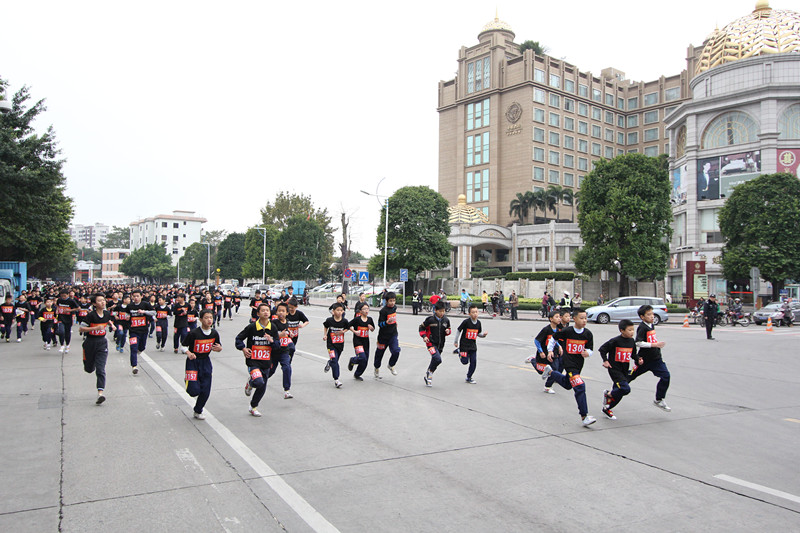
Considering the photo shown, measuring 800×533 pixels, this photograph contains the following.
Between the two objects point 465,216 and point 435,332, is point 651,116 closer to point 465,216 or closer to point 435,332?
point 465,216

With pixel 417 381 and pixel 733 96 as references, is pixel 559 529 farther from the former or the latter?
pixel 733 96

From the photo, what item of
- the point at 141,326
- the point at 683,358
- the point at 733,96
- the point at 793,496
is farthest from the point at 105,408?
the point at 733,96

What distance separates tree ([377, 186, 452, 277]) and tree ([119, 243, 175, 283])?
6955 cm

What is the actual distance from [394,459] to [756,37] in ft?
195

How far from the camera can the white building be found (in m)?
129

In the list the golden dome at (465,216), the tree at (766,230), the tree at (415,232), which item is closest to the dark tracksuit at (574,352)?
the tree at (766,230)

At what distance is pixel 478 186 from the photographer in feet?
279

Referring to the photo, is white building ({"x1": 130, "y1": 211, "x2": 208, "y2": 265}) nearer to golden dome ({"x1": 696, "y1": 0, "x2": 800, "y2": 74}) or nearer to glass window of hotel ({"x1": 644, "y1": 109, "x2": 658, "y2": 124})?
glass window of hotel ({"x1": 644, "y1": 109, "x2": 658, "y2": 124})

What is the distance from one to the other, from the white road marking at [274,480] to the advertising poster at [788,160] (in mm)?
53052

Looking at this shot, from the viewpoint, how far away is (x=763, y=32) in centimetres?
5072

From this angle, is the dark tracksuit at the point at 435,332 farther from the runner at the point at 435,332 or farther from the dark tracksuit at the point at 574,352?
the dark tracksuit at the point at 574,352

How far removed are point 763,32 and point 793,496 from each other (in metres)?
58.9

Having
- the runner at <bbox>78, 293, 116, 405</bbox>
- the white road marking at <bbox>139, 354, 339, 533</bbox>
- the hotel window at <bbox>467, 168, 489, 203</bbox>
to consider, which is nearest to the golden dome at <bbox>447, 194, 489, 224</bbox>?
the hotel window at <bbox>467, 168, 489, 203</bbox>

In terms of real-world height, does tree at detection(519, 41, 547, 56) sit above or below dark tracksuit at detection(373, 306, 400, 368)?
above
